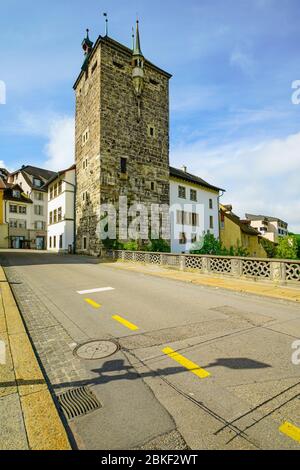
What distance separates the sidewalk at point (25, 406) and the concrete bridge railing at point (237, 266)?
335 inches

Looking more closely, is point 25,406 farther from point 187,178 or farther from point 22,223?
point 22,223

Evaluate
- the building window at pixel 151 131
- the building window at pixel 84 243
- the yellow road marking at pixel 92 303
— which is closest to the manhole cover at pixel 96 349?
the yellow road marking at pixel 92 303

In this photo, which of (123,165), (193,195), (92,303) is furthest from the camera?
(193,195)

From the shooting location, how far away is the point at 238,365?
137 inches

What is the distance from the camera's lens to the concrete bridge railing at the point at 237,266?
9091 millimetres

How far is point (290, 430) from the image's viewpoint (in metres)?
2.28

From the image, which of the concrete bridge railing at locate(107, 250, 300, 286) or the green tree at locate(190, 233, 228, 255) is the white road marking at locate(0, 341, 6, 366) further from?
the green tree at locate(190, 233, 228, 255)

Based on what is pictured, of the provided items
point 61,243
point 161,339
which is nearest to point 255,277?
point 161,339

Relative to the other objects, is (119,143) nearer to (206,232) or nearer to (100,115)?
(100,115)

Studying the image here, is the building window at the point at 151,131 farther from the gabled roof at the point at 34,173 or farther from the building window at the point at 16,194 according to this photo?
the building window at the point at 16,194

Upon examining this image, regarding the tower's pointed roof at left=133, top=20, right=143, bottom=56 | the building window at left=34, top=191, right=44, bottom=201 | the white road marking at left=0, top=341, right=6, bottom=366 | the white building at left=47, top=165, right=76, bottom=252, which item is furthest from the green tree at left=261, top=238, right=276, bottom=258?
the white road marking at left=0, top=341, right=6, bottom=366

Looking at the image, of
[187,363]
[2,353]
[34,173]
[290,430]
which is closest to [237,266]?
[187,363]

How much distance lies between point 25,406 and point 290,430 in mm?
2562

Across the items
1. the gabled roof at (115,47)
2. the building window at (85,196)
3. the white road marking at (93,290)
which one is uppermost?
the gabled roof at (115,47)
